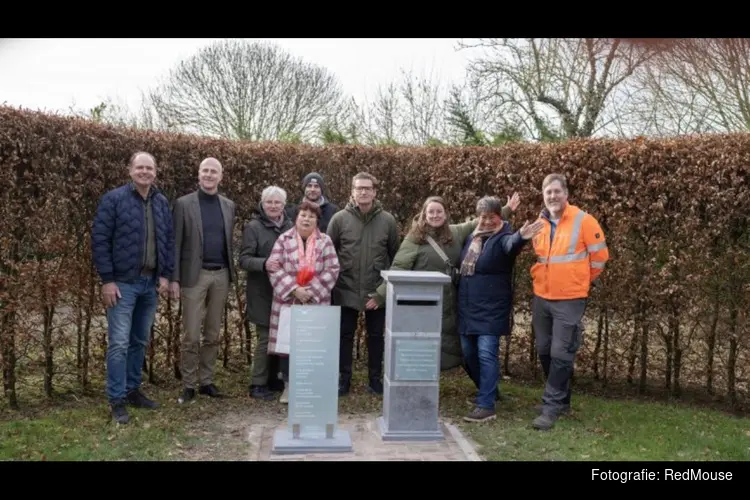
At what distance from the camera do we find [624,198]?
6465mm

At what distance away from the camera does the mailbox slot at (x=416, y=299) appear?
17.3 feet

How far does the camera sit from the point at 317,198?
6602 millimetres

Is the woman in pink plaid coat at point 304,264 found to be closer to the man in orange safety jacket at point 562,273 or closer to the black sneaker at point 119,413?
the black sneaker at point 119,413

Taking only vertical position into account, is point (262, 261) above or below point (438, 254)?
below

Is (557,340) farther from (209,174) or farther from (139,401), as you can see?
(139,401)

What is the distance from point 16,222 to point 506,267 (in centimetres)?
431

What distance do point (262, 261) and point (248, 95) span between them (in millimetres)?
13801

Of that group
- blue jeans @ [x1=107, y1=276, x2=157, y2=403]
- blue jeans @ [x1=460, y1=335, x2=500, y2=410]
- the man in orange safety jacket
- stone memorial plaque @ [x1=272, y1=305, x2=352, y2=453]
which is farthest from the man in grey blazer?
the man in orange safety jacket

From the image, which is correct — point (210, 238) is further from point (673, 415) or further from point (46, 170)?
point (673, 415)

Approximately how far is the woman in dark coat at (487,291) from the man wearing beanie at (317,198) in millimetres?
1599

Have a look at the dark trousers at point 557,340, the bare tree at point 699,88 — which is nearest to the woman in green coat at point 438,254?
the dark trousers at point 557,340

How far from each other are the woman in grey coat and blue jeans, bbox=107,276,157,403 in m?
0.94

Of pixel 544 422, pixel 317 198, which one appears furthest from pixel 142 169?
pixel 544 422

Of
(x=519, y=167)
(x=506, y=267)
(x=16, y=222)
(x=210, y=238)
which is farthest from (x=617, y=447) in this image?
(x=16, y=222)
